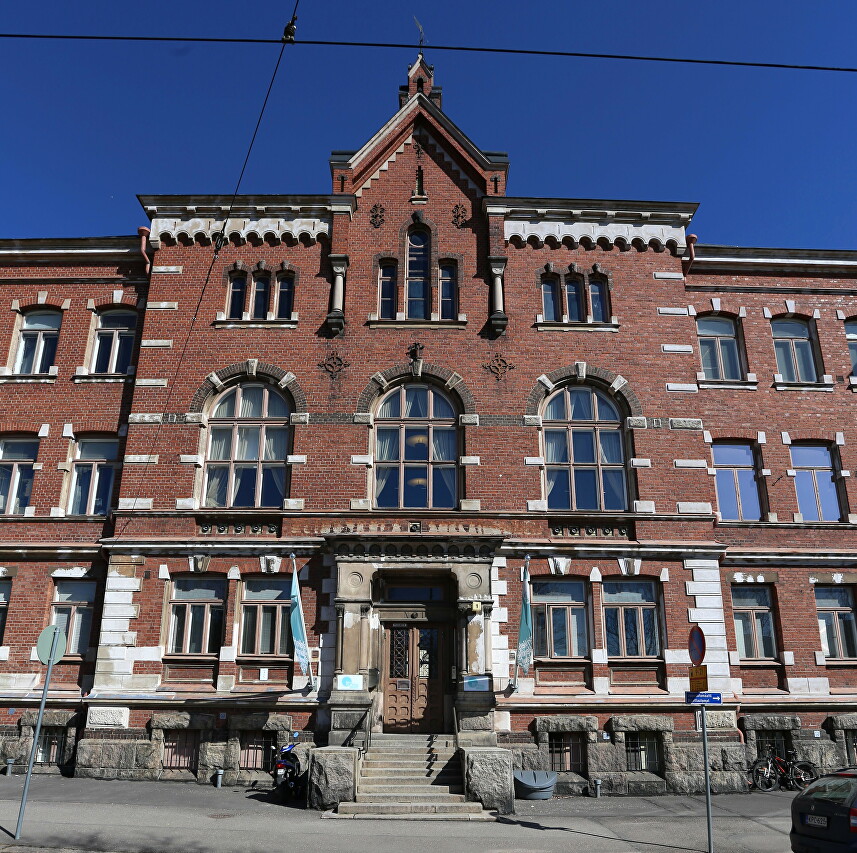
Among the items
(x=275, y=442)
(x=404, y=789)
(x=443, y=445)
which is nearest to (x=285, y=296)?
(x=275, y=442)

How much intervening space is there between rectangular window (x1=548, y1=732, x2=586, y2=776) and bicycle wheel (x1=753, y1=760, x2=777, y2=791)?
3.97 m

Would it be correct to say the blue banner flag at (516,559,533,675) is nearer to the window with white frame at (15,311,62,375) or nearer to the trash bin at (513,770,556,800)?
the trash bin at (513,770,556,800)

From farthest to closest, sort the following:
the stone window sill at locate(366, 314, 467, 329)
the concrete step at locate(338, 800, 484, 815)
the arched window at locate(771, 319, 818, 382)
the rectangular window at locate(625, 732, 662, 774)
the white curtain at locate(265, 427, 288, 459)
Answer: the arched window at locate(771, 319, 818, 382) → the stone window sill at locate(366, 314, 467, 329) → the white curtain at locate(265, 427, 288, 459) → the rectangular window at locate(625, 732, 662, 774) → the concrete step at locate(338, 800, 484, 815)

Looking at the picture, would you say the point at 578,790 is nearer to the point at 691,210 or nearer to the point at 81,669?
the point at 81,669

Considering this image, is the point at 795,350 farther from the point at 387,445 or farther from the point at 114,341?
the point at 114,341

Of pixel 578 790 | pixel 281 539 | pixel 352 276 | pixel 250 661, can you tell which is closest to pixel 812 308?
pixel 352 276

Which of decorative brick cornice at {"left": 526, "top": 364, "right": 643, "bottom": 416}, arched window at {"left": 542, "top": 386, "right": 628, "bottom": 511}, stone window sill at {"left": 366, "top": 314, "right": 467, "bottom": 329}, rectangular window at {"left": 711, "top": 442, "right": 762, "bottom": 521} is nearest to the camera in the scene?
arched window at {"left": 542, "top": 386, "right": 628, "bottom": 511}

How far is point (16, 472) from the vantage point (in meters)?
21.2

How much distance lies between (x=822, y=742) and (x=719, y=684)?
2.99 m

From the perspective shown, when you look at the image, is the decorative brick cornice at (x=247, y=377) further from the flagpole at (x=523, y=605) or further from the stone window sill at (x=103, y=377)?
the flagpole at (x=523, y=605)

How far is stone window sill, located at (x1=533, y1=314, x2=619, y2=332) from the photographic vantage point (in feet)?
70.8

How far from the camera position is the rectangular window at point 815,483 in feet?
70.5

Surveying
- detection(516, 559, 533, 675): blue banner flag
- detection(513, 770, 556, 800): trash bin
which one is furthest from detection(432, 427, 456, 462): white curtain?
detection(513, 770, 556, 800): trash bin

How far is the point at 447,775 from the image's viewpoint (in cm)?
1636
